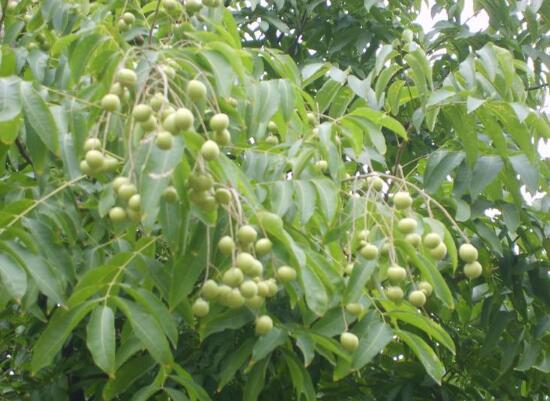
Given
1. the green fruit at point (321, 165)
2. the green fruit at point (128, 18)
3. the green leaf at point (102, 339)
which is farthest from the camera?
the green fruit at point (128, 18)

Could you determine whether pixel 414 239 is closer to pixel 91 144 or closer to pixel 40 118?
pixel 91 144

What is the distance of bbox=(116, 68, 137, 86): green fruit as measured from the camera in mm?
1772

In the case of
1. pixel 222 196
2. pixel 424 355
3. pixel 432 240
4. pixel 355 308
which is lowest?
pixel 424 355

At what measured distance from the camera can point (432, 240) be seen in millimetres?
2088

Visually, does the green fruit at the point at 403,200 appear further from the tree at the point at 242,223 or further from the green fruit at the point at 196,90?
the green fruit at the point at 196,90

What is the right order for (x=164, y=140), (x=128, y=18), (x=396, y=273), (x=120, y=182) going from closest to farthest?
(x=164, y=140) < (x=120, y=182) < (x=396, y=273) < (x=128, y=18)

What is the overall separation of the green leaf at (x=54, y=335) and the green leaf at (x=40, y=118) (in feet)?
1.05

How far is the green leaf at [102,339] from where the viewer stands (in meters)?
1.83

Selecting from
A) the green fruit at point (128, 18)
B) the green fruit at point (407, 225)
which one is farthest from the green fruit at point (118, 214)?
the green fruit at point (128, 18)

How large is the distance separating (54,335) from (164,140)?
537 millimetres

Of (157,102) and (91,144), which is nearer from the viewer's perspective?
(157,102)

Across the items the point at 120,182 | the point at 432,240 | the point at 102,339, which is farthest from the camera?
the point at 432,240

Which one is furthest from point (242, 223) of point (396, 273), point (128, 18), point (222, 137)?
point (128, 18)

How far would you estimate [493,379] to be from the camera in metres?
2.98
